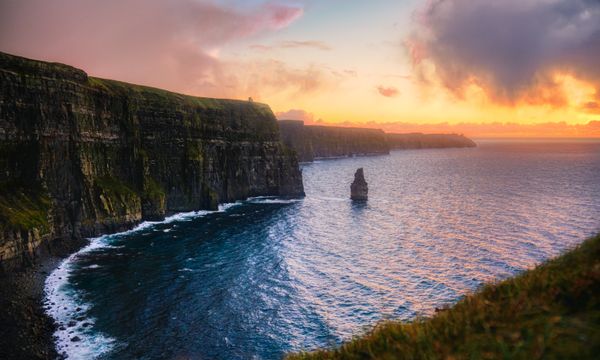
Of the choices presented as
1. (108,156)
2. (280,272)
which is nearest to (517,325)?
(280,272)

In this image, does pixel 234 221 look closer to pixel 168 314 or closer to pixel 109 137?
pixel 109 137

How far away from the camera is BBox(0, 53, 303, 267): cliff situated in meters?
59.2

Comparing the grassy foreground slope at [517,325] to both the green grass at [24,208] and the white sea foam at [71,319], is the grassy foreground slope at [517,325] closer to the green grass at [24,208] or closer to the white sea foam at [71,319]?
the white sea foam at [71,319]

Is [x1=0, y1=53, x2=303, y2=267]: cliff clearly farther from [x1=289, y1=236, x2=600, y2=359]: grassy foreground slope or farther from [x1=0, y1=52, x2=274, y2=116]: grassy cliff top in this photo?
[x1=289, y1=236, x2=600, y2=359]: grassy foreground slope

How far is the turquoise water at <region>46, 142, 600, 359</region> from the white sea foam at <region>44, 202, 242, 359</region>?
18 centimetres

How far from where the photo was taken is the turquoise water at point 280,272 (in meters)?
37.6

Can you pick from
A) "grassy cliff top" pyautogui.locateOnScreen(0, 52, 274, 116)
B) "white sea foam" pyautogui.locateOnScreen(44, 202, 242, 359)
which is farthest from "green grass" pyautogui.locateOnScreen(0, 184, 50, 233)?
"grassy cliff top" pyautogui.locateOnScreen(0, 52, 274, 116)

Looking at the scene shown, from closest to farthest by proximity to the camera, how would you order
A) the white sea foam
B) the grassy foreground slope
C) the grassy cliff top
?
the grassy foreground slope → the white sea foam → the grassy cliff top

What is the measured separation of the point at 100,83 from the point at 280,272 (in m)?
57.5

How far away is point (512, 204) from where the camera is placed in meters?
104

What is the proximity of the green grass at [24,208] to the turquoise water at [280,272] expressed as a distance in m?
7.46

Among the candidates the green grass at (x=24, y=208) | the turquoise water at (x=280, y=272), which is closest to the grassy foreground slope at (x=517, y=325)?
the turquoise water at (x=280, y=272)

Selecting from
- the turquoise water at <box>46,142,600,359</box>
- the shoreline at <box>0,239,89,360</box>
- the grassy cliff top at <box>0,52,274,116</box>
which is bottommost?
the turquoise water at <box>46,142,600,359</box>

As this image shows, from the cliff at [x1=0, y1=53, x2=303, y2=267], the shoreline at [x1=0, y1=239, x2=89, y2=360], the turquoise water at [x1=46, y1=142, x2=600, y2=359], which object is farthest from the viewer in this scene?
the cliff at [x1=0, y1=53, x2=303, y2=267]
